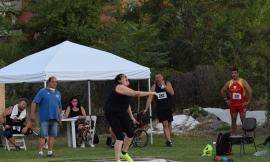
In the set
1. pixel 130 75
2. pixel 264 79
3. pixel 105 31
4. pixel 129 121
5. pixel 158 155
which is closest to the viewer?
pixel 129 121

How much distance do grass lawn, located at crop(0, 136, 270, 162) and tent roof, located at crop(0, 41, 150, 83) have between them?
6.32 feet

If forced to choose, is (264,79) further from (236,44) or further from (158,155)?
(158,155)

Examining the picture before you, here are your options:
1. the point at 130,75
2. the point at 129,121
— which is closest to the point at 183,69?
the point at 130,75

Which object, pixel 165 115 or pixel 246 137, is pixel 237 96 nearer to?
pixel 165 115

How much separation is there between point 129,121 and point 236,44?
18082 millimetres

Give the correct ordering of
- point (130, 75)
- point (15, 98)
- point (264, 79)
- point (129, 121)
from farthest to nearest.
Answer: point (15, 98), point (264, 79), point (130, 75), point (129, 121)

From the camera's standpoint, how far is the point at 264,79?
86.5ft

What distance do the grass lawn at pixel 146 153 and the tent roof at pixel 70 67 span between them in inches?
75.8

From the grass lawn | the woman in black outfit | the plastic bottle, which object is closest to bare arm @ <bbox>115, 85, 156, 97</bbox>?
the woman in black outfit

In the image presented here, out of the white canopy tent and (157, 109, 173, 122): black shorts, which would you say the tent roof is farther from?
(157, 109, 173, 122): black shorts

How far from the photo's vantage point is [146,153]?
55.0 feet

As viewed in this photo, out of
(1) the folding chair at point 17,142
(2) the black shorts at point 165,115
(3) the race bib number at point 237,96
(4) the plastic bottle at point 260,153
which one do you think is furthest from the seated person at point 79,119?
(4) the plastic bottle at point 260,153

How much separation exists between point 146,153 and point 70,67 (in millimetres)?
3736

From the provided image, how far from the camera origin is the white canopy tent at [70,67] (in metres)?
18.8
